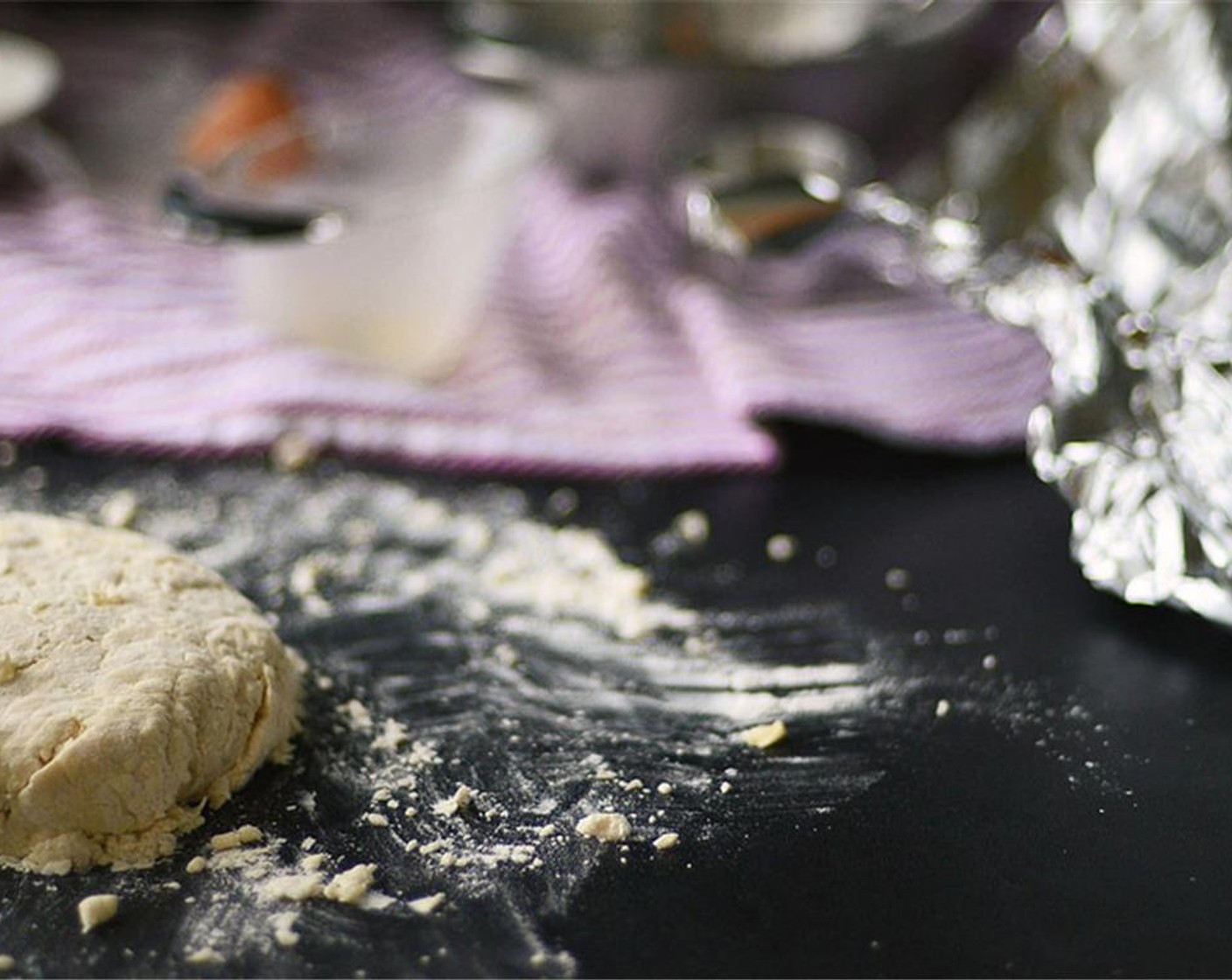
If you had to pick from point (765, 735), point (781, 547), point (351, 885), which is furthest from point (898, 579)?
point (351, 885)

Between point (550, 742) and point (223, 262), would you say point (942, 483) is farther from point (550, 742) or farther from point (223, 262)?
point (223, 262)

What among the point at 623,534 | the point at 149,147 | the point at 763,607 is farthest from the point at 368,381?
the point at 149,147

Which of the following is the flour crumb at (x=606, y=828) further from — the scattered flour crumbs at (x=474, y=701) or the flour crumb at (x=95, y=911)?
the flour crumb at (x=95, y=911)

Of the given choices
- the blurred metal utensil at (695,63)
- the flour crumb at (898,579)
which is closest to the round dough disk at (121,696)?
the flour crumb at (898,579)

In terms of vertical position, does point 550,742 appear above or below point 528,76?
below

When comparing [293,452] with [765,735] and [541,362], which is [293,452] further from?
[765,735]
